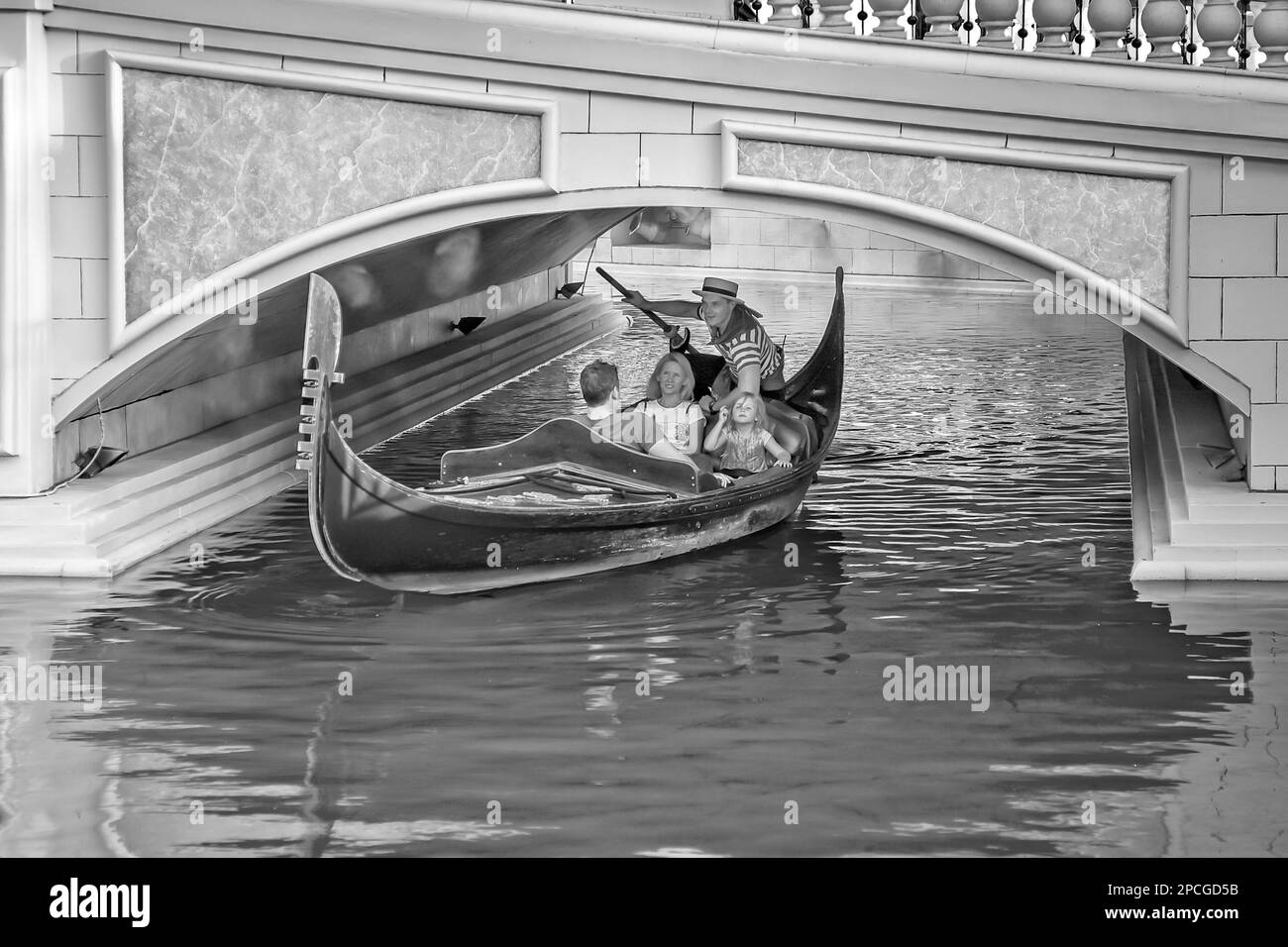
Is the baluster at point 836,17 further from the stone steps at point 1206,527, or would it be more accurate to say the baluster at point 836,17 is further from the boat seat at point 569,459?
the stone steps at point 1206,527

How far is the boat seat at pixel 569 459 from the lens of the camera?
759cm

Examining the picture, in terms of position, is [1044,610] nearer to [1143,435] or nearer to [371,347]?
[1143,435]

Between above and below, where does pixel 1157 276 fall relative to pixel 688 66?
below

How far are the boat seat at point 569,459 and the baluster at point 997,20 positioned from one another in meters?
2.26

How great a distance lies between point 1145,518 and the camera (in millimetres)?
8039

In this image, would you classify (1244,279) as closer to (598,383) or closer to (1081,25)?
(1081,25)

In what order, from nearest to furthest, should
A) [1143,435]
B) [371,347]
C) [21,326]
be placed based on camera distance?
[21,326] → [1143,435] → [371,347]

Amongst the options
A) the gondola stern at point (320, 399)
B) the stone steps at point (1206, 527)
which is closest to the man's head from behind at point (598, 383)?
the gondola stern at point (320, 399)

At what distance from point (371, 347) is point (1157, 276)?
663cm

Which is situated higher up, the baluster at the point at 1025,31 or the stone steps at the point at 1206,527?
the baluster at the point at 1025,31
